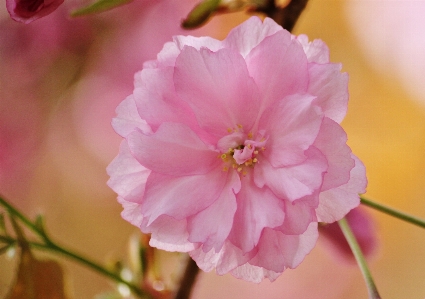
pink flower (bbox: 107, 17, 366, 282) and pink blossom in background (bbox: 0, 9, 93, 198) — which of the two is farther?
pink blossom in background (bbox: 0, 9, 93, 198)

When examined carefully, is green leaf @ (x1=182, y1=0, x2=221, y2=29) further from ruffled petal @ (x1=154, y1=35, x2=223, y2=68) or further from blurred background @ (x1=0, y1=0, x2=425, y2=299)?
blurred background @ (x1=0, y1=0, x2=425, y2=299)

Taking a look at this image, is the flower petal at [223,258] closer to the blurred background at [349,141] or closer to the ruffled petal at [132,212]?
the ruffled petal at [132,212]

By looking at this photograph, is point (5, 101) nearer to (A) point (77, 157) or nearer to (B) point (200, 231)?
Result: (A) point (77, 157)

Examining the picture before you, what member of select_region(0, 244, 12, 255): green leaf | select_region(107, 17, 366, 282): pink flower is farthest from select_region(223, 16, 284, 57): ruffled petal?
select_region(0, 244, 12, 255): green leaf

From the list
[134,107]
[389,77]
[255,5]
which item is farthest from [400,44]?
[134,107]

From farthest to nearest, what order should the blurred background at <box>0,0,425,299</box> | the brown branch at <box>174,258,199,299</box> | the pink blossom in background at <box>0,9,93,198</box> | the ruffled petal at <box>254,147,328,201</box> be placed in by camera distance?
the blurred background at <box>0,0,425,299</box>
the pink blossom in background at <box>0,9,93,198</box>
the brown branch at <box>174,258,199,299</box>
the ruffled petal at <box>254,147,328,201</box>

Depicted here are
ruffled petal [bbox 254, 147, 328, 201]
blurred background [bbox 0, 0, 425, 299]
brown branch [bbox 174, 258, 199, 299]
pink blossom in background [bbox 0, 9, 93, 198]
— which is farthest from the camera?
blurred background [bbox 0, 0, 425, 299]

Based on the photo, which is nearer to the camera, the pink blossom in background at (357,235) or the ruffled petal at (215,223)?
the ruffled petal at (215,223)

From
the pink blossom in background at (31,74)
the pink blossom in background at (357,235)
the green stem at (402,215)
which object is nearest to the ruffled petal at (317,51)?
the green stem at (402,215)

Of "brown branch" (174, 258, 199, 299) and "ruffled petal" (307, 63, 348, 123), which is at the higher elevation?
"ruffled petal" (307, 63, 348, 123)
